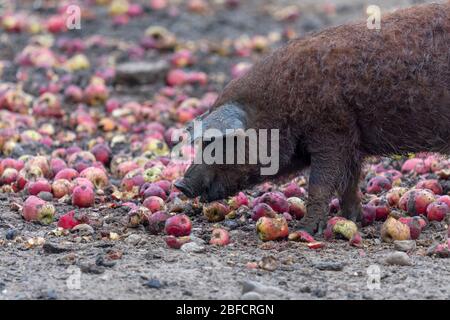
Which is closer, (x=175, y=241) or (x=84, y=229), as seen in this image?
(x=175, y=241)

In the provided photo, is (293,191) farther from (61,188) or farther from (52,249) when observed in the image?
(52,249)

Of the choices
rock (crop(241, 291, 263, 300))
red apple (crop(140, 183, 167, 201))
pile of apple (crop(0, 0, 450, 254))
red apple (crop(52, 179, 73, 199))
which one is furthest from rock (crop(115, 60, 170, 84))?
rock (crop(241, 291, 263, 300))

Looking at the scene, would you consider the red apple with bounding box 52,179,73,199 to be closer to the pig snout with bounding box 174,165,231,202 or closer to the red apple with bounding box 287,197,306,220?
the pig snout with bounding box 174,165,231,202

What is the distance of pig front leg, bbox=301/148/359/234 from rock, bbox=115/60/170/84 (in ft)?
18.5

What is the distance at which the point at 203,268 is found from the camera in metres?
6.10

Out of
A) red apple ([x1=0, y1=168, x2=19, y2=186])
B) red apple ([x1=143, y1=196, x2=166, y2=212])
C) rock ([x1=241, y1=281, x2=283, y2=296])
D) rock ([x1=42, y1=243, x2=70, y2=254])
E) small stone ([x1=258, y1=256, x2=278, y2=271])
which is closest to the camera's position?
rock ([x1=241, y1=281, x2=283, y2=296])

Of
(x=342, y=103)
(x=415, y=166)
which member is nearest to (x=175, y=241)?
(x=342, y=103)

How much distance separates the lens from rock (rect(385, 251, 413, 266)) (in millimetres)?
6203

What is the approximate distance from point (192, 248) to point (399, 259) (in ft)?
4.57

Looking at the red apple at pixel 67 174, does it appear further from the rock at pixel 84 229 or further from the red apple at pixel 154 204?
the rock at pixel 84 229

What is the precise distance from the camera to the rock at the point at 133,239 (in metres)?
6.69

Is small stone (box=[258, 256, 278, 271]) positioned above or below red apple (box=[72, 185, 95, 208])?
below

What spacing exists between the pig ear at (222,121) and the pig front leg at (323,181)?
59cm
